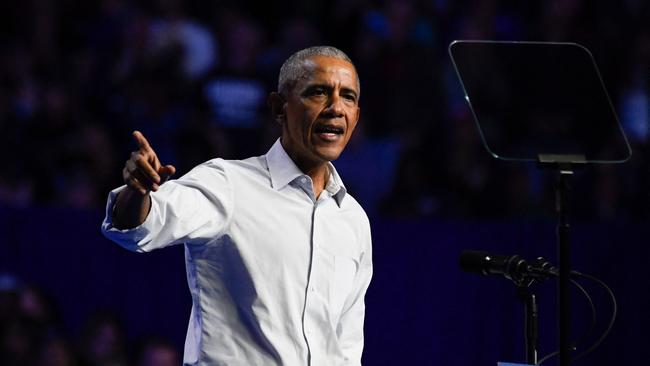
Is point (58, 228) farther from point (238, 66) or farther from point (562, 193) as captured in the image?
point (562, 193)

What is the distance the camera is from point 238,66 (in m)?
6.74

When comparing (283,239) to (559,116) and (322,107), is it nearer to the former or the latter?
(322,107)

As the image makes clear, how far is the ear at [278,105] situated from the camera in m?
2.90

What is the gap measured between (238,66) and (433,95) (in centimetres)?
115

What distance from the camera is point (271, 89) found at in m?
6.72

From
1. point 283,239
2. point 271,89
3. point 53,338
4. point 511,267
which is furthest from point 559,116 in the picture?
point 271,89

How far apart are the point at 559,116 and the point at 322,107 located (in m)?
1.10

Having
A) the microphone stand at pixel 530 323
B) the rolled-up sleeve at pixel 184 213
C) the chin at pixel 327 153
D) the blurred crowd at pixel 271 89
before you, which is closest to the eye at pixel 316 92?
the chin at pixel 327 153

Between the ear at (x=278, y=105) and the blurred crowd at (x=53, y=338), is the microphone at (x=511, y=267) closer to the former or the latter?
the ear at (x=278, y=105)

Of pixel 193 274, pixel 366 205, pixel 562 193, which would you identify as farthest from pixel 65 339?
pixel 562 193

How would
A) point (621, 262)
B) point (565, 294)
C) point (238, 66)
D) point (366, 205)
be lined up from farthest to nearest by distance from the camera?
1. point (238, 66)
2. point (366, 205)
3. point (621, 262)
4. point (565, 294)

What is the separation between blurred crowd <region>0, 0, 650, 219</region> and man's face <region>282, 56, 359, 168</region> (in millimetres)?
3129

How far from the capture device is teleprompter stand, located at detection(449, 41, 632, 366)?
105 inches

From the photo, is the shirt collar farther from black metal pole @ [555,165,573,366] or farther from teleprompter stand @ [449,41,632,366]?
black metal pole @ [555,165,573,366]
